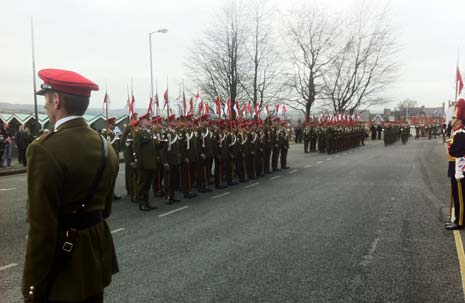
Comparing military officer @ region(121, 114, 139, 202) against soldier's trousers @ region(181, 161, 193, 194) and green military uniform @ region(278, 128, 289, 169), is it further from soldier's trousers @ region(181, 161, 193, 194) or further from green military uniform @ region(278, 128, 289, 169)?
green military uniform @ region(278, 128, 289, 169)

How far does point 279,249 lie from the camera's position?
6.09 meters

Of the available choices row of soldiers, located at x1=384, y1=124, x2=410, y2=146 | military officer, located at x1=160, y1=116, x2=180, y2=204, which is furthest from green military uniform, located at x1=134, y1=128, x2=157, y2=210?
row of soldiers, located at x1=384, y1=124, x2=410, y2=146

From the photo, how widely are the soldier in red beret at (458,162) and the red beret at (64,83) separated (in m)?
6.59

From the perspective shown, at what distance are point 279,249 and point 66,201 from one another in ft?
13.9

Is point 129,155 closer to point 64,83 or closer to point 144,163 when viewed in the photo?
point 144,163

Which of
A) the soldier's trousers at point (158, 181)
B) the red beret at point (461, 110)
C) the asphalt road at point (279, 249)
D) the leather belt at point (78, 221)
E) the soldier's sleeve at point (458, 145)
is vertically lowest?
the asphalt road at point (279, 249)

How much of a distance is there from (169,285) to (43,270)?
2.66m

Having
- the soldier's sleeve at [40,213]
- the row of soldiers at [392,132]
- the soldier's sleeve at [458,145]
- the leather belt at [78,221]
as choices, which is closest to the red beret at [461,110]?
the soldier's sleeve at [458,145]

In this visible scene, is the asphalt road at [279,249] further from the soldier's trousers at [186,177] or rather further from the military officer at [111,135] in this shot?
the military officer at [111,135]

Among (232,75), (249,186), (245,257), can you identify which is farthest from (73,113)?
(232,75)

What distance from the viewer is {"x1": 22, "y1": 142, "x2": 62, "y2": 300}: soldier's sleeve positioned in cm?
221

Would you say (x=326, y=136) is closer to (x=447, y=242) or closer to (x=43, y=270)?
(x=447, y=242)

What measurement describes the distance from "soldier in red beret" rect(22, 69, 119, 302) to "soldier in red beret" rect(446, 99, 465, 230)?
6.44 m

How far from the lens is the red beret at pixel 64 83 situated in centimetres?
243
